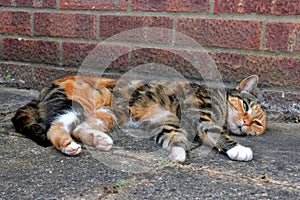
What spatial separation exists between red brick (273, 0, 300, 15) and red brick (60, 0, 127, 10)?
112 centimetres

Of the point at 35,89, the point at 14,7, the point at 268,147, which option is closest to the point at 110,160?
the point at 268,147

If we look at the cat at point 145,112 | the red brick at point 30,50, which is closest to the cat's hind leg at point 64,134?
the cat at point 145,112

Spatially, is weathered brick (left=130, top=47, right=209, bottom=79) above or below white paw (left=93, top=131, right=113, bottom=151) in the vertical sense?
above

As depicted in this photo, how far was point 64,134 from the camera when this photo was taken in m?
2.02

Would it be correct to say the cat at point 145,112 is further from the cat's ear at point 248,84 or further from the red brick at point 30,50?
the red brick at point 30,50

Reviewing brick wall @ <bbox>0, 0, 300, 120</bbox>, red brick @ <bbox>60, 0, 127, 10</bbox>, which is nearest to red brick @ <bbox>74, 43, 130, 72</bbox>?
brick wall @ <bbox>0, 0, 300, 120</bbox>

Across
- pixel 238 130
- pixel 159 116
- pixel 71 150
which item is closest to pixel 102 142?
pixel 71 150

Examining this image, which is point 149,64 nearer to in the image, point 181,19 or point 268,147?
point 181,19

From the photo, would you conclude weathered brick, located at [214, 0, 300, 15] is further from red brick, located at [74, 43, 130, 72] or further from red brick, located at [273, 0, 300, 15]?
red brick, located at [74, 43, 130, 72]

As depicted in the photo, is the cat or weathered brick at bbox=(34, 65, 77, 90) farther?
weathered brick at bbox=(34, 65, 77, 90)

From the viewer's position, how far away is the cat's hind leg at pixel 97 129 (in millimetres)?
2057

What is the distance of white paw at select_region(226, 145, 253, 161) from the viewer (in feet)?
6.36

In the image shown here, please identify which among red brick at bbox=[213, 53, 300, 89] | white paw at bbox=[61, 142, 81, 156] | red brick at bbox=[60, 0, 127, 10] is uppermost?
red brick at bbox=[60, 0, 127, 10]

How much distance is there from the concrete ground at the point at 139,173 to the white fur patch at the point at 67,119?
0.62 ft
